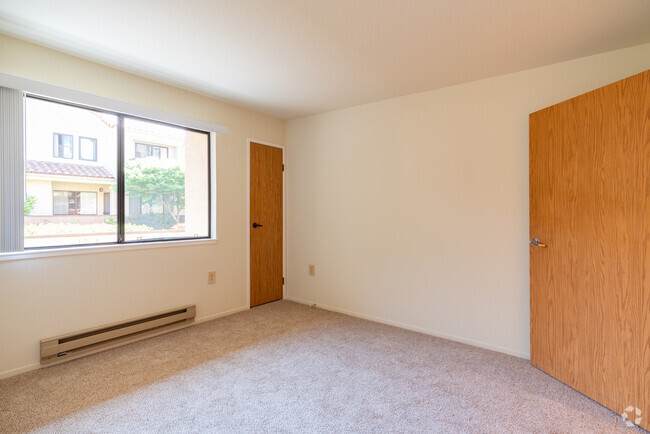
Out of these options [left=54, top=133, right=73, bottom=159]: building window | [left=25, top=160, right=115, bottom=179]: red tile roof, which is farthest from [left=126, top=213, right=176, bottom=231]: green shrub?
[left=54, top=133, right=73, bottom=159]: building window

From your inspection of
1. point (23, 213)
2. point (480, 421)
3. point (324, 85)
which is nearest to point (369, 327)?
point (480, 421)

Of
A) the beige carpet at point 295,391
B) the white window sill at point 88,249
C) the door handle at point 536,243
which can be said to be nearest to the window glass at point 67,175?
the white window sill at point 88,249

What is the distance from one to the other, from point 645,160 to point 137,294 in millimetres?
3711

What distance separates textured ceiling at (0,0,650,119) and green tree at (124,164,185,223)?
0.84 m

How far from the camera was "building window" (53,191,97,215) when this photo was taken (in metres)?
2.42

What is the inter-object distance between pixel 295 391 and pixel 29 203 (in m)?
2.33

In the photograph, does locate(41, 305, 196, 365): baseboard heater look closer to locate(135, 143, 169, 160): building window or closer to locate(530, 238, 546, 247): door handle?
locate(135, 143, 169, 160): building window

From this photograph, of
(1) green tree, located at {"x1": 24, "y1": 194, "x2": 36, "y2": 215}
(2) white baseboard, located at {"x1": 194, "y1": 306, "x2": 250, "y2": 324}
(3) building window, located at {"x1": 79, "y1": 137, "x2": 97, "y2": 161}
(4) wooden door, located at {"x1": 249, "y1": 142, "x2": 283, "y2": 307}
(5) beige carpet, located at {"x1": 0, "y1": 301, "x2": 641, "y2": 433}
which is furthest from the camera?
(4) wooden door, located at {"x1": 249, "y1": 142, "x2": 283, "y2": 307}

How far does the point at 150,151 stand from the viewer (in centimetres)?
297

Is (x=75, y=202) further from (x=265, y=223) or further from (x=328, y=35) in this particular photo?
(x=328, y=35)

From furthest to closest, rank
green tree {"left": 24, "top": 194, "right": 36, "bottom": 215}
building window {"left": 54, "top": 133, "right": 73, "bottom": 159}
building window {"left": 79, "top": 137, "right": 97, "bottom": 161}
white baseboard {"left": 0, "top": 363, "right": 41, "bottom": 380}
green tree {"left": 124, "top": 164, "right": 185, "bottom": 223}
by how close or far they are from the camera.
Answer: green tree {"left": 124, "top": 164, "right": 185, "bottom": 223} → building window {"left": 79, "top": 137, "right": 97, "bottom": 161} → building window {"left": 54, "top": 133, "right": 73, "bottom": 159} → green tree {"left": 24, "top": 194, "right": 36, "bottom": 215} → white baseboard {"left": 0, "top": 363, "right": 41, "bottom": 380}

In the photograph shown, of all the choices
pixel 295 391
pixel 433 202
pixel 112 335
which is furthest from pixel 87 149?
pixel 433 202

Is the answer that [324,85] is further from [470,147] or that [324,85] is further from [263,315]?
[263,315]

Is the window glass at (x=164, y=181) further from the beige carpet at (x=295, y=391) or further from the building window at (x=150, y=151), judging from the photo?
the beige carpet at (x=295, y=391)
